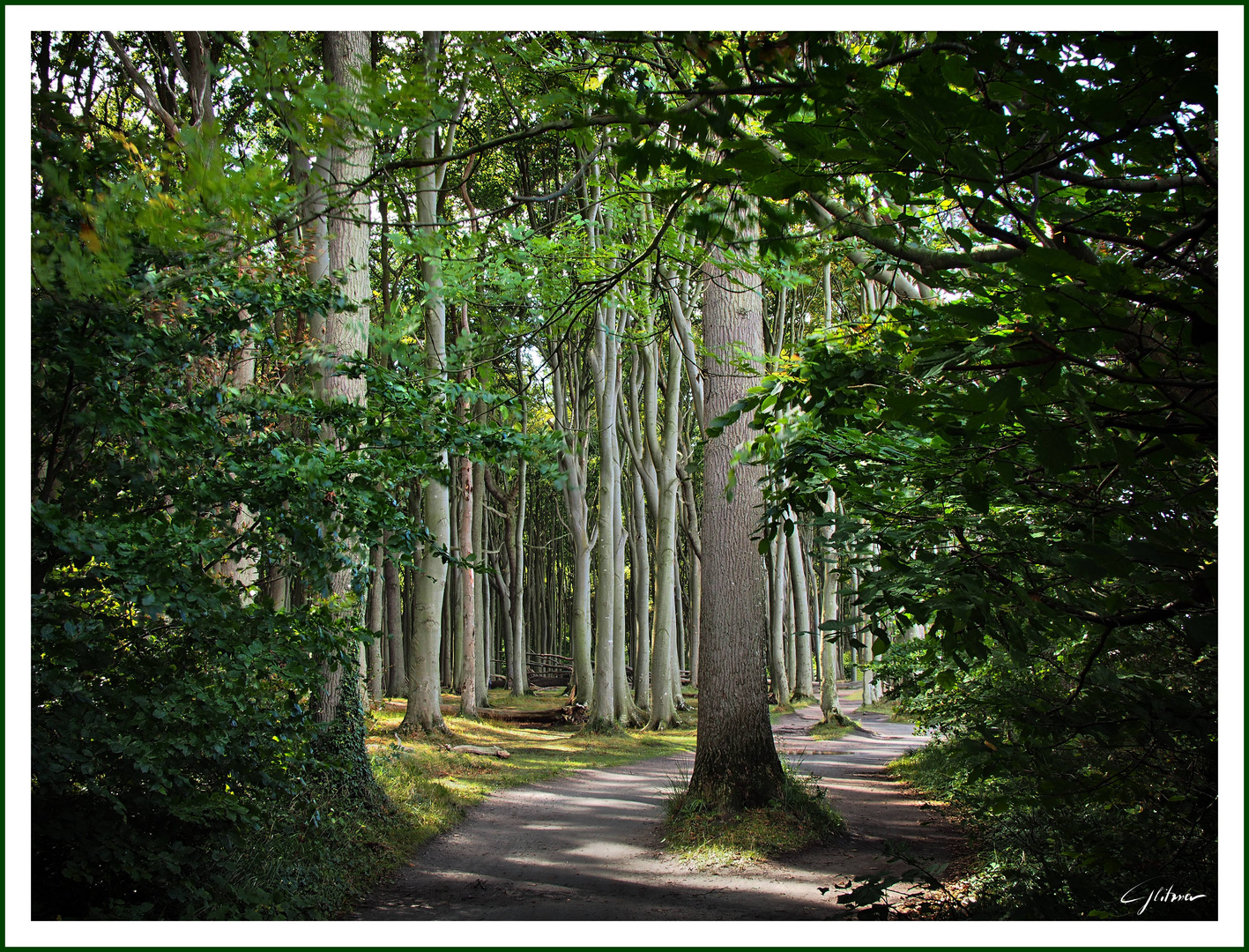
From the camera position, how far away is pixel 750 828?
22.5 feet

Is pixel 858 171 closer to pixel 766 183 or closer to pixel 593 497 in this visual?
pixel 766 183

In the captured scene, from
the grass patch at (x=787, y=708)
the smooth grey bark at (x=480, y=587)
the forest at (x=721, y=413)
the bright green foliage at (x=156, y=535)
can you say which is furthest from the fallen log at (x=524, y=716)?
the bright green foliage at (x=156, y=535)

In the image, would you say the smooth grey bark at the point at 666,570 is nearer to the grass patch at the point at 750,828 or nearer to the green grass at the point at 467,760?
the green grass at the point at 467,760

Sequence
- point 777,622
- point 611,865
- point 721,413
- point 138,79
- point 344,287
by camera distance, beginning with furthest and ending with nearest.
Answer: point 777,622, point 344,287, point 138,79, point 611,865, point 721,413

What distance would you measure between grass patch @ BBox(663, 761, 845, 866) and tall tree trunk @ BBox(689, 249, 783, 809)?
5.8 inches

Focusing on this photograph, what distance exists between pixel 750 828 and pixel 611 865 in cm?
135

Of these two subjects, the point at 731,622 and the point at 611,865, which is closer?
the point at 611,865

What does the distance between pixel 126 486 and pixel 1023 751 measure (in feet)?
12.9

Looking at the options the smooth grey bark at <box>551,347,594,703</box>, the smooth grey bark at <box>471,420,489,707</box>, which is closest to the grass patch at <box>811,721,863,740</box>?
the smooth grey bark at <box>551,347,594,703</box>

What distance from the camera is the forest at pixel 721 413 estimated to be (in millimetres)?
1788

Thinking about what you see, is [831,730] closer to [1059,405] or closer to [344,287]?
[344,287]

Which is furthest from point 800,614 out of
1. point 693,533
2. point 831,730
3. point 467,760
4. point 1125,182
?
point 1125,182

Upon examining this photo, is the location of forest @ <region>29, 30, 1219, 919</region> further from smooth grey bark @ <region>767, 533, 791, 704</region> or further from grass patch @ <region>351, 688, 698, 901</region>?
smooth grey bark @ <region>767, 533, 791, 704</region>

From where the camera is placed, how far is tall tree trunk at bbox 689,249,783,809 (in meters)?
7.31
